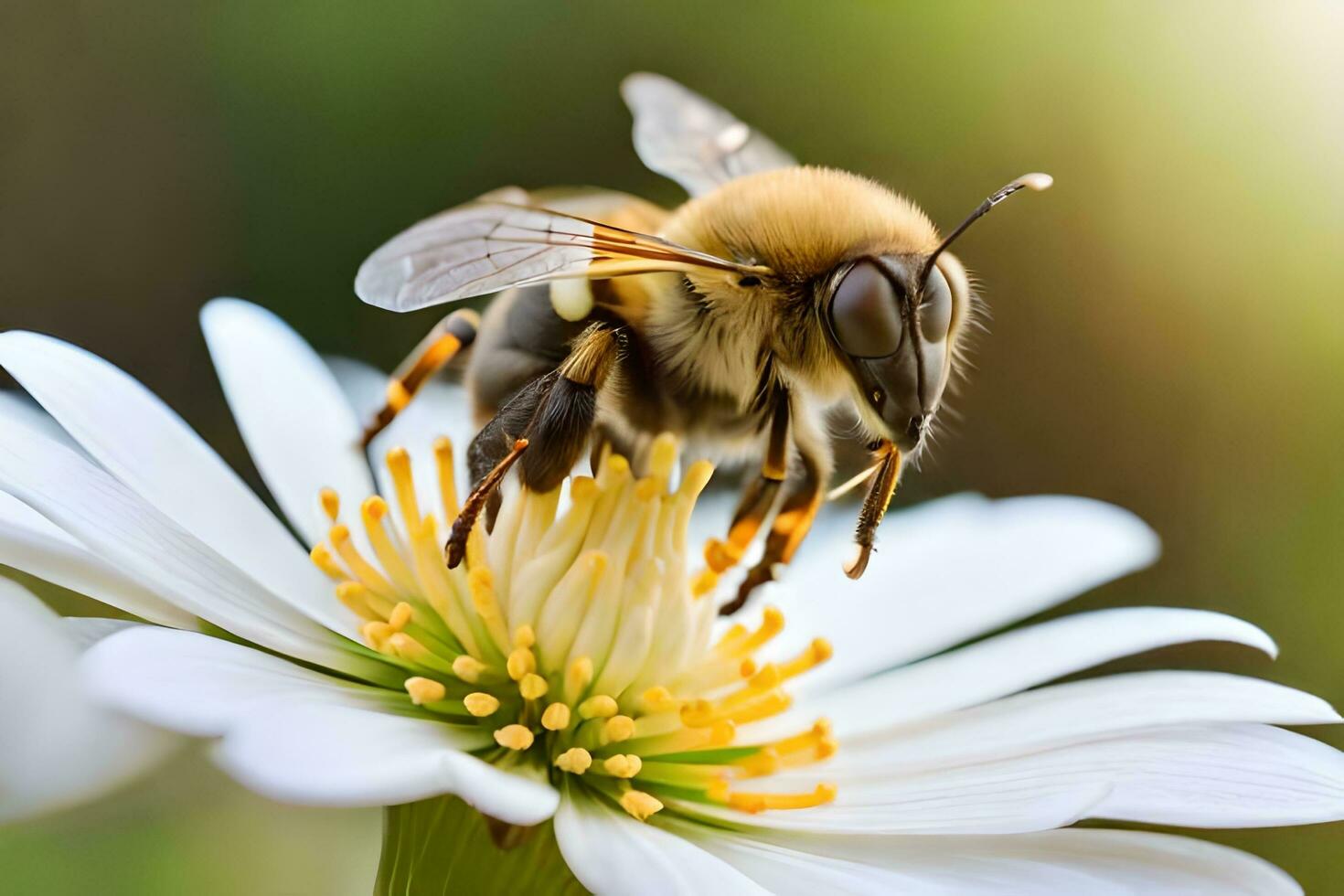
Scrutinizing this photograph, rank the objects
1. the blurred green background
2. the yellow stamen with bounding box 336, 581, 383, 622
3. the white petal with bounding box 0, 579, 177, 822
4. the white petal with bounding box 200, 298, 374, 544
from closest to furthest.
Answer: the white petal with bounding box 0, 579, 177, 822, the yellow stamen with bounding box 336, 581, 383, 622, the white petal with bounding box 200, 298, 374, 544, the blurred green background

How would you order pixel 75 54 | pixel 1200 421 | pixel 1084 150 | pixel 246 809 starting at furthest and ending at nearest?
pixel 1084 150
pixel 1200 421
pixel 75 54
pixel 246 809

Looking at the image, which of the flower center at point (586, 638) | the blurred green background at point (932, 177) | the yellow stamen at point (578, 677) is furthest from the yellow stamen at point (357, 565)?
the blurred green background at point (932, 177)

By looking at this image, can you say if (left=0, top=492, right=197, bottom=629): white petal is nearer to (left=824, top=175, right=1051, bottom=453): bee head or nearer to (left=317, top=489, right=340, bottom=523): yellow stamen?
(left=317, top=489, right=340, bottom=523): yellow stamen

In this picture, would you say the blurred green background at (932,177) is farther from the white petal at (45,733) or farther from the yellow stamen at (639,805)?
the white petal at (45,733)

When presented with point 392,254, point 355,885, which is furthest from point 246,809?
point 392,254

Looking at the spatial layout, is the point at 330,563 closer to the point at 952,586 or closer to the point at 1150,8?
the point at 952,586

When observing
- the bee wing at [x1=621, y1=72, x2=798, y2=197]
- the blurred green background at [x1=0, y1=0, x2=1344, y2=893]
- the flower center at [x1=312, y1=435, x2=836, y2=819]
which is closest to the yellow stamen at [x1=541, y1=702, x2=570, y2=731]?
the flower center at [x1=312, y1=435, x2=836, y2=819]

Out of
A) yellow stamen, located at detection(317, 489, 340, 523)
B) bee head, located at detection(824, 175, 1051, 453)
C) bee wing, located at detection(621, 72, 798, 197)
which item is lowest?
yellow stamen, located at detection(317, 489, 340, 523)
